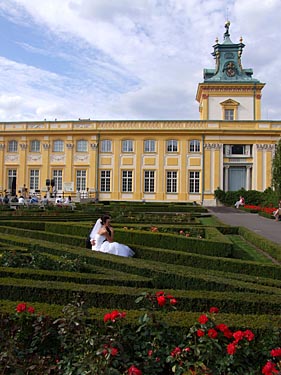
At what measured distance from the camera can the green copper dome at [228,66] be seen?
42319mm

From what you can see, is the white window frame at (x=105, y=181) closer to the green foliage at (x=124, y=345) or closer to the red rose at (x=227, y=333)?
the green foliage at (x=124, y=345)

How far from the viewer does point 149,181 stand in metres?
38.3

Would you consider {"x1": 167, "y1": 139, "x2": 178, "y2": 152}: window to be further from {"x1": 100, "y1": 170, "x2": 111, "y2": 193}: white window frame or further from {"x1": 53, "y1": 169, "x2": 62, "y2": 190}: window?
{"x1": 53, "y1": 169, "x2": 62, "y2": 190}: window

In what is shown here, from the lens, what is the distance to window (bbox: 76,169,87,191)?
128ft

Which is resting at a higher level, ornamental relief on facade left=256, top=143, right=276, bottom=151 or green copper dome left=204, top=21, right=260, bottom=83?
green copper dome left=204, top=21, right=260, bottom=83

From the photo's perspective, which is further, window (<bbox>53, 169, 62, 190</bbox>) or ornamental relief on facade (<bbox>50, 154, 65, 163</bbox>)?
window (<bbox>53, 169, 62, 190</bbox>)

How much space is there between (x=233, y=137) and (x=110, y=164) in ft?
39.9

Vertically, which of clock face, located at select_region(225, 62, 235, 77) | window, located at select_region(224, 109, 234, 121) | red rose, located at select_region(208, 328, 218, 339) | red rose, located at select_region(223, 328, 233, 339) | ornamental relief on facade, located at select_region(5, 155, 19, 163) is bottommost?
red rose, located at select_region(223, 328, 233, 339)

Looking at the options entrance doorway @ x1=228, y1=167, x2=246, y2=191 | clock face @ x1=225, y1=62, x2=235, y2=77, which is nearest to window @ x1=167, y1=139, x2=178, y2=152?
entrance doorway @ x1=228, y1=167, x2=246, y2=191

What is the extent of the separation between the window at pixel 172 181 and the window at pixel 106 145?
20.7ft

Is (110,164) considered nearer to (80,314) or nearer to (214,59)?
(214,59)

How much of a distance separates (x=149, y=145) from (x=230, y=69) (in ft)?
43.7

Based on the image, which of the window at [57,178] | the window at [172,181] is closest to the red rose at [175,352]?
the window at [172,181]

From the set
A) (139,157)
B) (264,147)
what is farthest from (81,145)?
(264,147)
